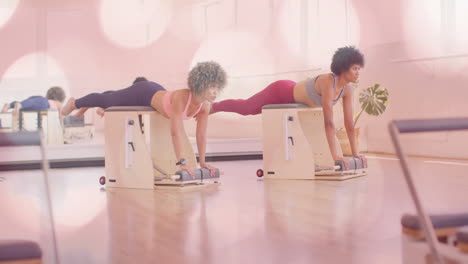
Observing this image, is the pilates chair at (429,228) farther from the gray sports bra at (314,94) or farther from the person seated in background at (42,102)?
the person seated in background at (42,102)

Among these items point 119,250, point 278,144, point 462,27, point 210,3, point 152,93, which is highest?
point 210,3

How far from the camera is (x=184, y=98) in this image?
158 inches

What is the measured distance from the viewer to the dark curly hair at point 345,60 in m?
4.28

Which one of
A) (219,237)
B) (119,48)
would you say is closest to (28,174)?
(219,237)

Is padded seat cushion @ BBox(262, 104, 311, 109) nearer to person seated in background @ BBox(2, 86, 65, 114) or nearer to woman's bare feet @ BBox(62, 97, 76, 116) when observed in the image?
woman's bare feet @ BBox(62, 97, 76, 116)

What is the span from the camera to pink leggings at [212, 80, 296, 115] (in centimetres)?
476

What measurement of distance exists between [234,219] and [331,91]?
1.77m

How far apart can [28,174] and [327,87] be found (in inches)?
113

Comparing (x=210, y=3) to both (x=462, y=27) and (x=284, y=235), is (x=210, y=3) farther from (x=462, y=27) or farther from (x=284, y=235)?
(x=284, y=235)

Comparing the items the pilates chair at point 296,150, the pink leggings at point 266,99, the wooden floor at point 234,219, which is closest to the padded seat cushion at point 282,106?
the pilates chair at point 296,150

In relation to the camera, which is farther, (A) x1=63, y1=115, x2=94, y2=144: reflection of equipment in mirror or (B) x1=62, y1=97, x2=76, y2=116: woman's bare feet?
(A) x1=63, y1=115, x2=94, y2=144: reflection of equipment in mirror

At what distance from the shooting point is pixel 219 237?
238cm

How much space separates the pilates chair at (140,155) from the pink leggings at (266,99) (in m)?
0.69

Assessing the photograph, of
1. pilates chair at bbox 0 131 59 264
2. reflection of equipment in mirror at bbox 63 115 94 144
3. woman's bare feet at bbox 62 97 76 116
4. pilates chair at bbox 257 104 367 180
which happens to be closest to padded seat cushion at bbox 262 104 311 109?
pilates chair at bbox 257 104 367 180
